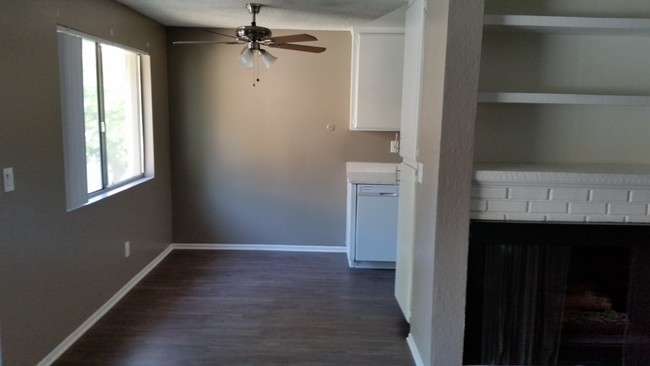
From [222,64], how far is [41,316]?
2941 mm

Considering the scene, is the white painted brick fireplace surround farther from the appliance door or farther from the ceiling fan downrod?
the ceiling fan downrod

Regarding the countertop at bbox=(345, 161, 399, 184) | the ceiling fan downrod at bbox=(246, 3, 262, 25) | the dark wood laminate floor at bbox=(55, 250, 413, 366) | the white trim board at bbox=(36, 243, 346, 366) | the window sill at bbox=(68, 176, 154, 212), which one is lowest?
the dark wood laminate floor at bbox=(55, 250, 413, 366)

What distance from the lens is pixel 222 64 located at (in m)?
4.56

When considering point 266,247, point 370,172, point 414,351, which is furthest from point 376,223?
point 414,351

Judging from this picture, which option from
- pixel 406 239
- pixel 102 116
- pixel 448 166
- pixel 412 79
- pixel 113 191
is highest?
pixel 412 79

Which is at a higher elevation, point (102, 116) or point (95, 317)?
point (102, 116)

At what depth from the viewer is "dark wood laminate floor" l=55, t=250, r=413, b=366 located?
2670 mm

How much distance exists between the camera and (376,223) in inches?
165

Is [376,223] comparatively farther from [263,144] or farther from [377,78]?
[263,144]

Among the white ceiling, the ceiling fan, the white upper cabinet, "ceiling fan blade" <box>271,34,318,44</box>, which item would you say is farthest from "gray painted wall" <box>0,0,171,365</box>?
the white upper cabinet

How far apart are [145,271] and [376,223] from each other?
86.5 inches

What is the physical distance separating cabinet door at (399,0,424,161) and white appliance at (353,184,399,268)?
1095 mm

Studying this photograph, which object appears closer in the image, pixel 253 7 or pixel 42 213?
pixel 42 213

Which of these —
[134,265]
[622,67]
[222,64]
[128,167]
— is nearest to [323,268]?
[134,265]
